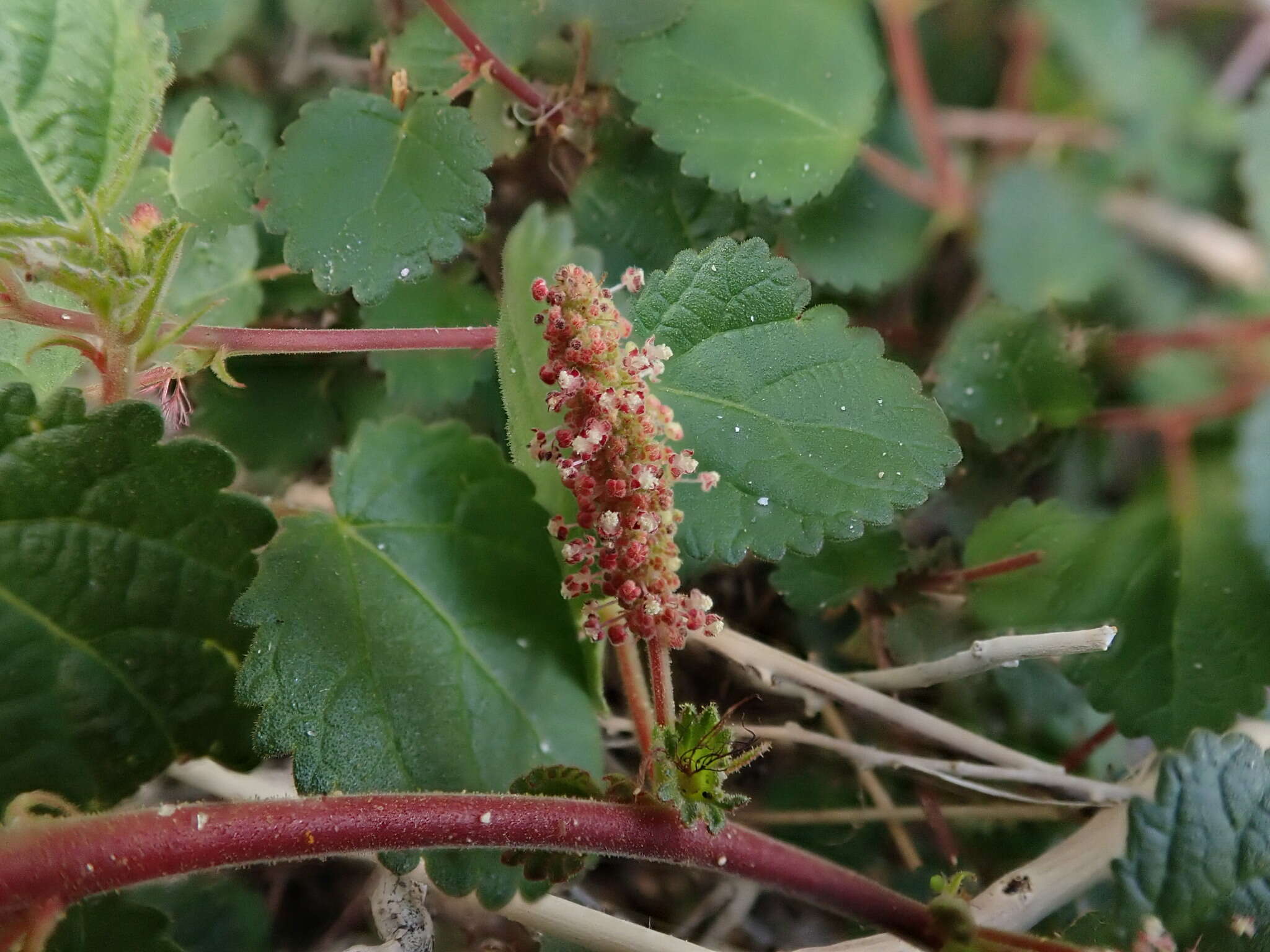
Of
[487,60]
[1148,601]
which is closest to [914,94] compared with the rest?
[487,60]

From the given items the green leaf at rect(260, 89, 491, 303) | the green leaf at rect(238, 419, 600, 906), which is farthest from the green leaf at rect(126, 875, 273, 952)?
the green leaf at rect(260, 89, 491, 303)

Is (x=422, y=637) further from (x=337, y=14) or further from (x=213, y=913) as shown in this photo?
(x=337, y=14)

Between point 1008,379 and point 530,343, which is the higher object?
point 530,343

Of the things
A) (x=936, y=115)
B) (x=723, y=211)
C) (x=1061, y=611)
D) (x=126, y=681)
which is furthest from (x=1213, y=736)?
(x=936, y=115)

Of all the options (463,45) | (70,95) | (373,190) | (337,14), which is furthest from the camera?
(337,14)

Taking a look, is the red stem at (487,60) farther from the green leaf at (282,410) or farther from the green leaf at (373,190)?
the green leaf at (282,410)

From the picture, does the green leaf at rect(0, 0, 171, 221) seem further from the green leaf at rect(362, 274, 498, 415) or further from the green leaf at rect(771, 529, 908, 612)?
the green leaf at rect(771, 529, 908, 612)

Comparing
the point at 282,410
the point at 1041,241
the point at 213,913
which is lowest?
the point at 213,913
